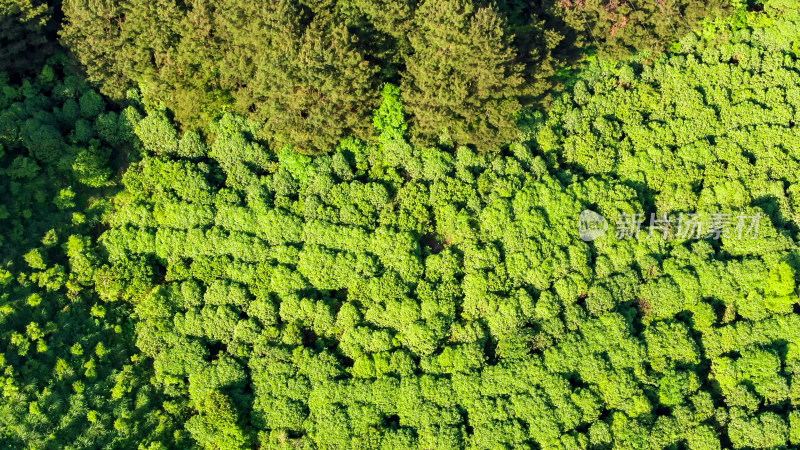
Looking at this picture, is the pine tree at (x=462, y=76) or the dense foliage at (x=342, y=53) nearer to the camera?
the pine tree at (x=462, y=76)

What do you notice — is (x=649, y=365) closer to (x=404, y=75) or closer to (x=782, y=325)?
(x=782, y=325)

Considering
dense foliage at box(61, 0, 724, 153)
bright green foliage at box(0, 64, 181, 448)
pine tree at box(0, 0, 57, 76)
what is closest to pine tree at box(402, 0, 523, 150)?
dense foliage at box(61, 0, 724, 153)

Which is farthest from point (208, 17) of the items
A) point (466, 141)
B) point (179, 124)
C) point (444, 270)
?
point (444, 270)

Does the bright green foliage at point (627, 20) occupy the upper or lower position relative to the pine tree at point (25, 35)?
upper

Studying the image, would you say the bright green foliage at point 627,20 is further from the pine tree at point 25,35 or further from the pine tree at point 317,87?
the pine tree at point 25,35

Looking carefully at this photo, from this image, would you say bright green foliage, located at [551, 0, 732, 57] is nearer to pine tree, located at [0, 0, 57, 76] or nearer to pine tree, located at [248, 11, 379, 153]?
pine tree, located at [248, 11, 379, 153]

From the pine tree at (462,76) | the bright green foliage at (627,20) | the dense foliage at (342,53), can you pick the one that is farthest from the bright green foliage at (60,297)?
the bright green foliage at (627,20)
